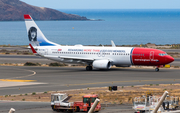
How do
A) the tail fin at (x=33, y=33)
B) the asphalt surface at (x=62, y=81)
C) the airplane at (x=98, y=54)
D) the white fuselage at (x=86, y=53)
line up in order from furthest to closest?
the tail fin at (x=33, y=33)
the white fuselage at (x=86, y=53)
the airplane at (x=98, y=54)
the asphalt surface at (x=62, y=81)

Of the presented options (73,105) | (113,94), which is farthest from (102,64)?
(73,105)

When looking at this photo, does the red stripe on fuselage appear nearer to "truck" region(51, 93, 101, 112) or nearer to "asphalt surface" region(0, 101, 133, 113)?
"asphalt surface" region(0, 101, 133, 113)

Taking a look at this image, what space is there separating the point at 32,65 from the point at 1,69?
888 cm

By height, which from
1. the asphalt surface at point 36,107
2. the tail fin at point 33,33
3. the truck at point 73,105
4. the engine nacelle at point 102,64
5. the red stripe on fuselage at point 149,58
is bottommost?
the asphalt surface at point 36,107

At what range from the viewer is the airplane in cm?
5775

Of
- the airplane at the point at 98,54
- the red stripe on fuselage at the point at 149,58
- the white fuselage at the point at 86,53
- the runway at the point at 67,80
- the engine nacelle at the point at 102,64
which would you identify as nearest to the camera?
the runway at the point at 67,80

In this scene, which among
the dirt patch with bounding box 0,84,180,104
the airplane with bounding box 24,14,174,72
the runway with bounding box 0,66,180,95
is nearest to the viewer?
the dirt patch with bounding box 0,84,180,104

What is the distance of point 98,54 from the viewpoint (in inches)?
2398

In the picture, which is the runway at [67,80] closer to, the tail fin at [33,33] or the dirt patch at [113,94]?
the dirt patch at [113,94]

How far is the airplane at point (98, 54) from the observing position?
57.8 meters

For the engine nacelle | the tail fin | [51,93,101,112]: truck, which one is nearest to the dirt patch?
[51,93,101,112]: truck

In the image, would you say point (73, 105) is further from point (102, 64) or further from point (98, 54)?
point (98, 54)

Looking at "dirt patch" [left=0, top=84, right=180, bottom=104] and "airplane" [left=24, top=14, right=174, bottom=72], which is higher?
"airplane" [left=24, top=14, right=174, bottom=72]

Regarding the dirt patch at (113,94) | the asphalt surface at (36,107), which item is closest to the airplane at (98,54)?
the dirt patch at (113,94)
